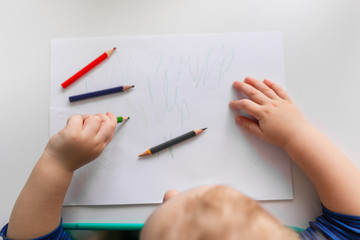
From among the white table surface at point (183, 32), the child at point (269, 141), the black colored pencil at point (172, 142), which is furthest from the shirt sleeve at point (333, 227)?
the black colored pencil at point (172, 142)

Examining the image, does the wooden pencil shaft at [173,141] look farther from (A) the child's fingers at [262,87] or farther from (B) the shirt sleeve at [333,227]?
(B) the shirt sleeve at [333,227]

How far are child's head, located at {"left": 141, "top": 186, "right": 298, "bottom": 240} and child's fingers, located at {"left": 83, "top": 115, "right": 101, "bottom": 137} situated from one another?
7.3 inches

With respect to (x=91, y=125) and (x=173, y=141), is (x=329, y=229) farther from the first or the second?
(x=91, y=125)

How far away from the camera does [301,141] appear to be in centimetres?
42

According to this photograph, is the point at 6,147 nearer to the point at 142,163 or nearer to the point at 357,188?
the point at 142,163

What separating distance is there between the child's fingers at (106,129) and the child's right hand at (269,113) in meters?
0.21

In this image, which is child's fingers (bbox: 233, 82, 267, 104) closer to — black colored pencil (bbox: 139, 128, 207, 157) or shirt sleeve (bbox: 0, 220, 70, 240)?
black colored pencil (bbox: 139, 128, 207, 157)

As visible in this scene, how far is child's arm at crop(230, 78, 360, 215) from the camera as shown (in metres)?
0.39

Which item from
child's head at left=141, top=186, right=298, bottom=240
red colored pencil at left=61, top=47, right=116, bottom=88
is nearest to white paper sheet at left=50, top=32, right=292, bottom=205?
red colored pencil at left=61, top=47, right=116, bottom=88

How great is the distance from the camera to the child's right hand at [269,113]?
0.43 metres

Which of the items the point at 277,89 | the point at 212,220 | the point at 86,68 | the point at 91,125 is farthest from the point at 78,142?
the point at 277,89

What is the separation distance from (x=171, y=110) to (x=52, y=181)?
0.22 meters

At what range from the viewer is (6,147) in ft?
1.52

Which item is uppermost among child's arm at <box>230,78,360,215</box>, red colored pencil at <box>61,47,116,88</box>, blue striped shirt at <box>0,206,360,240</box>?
red colored pencil at <box>61,47,116,88</box>
